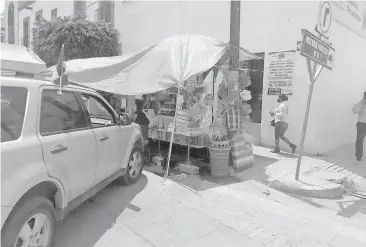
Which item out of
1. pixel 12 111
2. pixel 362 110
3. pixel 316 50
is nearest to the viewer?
pixel 12 111

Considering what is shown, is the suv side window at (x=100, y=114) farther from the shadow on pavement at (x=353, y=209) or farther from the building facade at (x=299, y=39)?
the building facade at (x=299, y=39)

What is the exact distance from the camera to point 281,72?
802 cm

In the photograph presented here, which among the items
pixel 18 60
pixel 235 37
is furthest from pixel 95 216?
pixel 235 37

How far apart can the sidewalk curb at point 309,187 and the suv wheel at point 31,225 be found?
379 centimetres

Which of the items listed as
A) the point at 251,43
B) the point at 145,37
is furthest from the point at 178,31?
the point at 251,43

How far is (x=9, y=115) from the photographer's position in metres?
2.58

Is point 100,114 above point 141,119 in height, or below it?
above

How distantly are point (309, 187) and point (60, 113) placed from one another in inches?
160

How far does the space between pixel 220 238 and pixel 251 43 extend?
656 cm

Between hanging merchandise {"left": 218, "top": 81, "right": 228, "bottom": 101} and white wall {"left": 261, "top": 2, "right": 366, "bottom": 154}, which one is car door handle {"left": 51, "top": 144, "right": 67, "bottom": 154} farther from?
white wall {"left": 261, "top": 2, "right": 366, "bottom": 154}

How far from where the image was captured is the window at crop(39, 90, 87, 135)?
298cm

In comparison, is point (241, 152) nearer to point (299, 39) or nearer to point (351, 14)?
point (299, 39)

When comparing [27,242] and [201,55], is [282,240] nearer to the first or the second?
[27,242]

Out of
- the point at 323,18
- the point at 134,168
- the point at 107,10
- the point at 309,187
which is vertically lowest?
the point at 309,187
